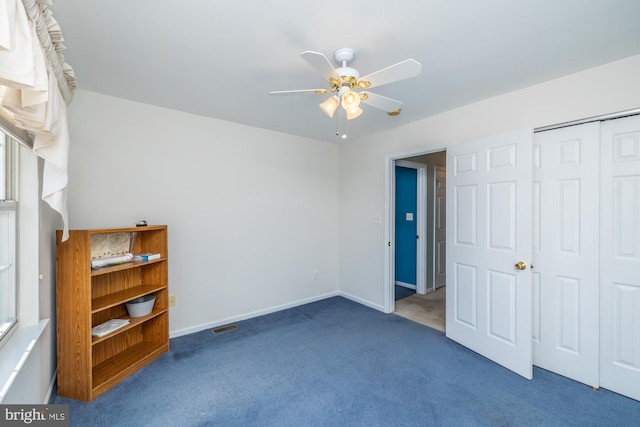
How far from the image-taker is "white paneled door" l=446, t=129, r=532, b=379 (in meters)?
2.25

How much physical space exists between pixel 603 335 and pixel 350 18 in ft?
9.16

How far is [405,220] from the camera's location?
4.75 m

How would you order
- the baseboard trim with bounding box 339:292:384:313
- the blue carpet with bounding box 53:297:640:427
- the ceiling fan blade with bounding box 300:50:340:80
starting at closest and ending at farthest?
the ceiling fan blade with bounding box 300:50:340:80 < the blue carpet with bounding box 53:297:640:427 < the baseboard trim with bounding box 339:292:384:313

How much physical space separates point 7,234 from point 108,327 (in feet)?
3.19

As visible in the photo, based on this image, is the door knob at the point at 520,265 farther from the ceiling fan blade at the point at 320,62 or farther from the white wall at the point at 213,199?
the white wall at the point at 213,199

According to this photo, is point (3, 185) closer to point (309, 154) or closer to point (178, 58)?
point (178, 58)

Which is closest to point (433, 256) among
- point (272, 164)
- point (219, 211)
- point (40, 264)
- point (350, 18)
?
point (272, 164)

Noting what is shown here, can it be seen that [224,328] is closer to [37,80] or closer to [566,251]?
[37,80]

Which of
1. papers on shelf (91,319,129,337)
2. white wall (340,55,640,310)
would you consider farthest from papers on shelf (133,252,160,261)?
white wall (340,55,640,310)

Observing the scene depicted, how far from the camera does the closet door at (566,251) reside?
82.7 inches

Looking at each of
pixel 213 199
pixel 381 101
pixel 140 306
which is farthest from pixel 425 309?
pixel 140 306

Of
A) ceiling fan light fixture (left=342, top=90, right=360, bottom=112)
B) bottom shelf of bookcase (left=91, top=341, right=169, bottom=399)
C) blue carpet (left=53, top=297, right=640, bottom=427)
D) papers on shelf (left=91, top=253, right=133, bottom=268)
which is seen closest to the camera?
ceiling fan light fixture (left=342, top=90, right=360, bottom=112)

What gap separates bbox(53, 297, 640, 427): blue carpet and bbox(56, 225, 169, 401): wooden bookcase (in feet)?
0.42

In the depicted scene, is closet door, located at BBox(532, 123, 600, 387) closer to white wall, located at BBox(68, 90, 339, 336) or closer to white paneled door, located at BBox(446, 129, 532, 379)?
white paneled door, located at BBox(446, 129, 532, 379)
